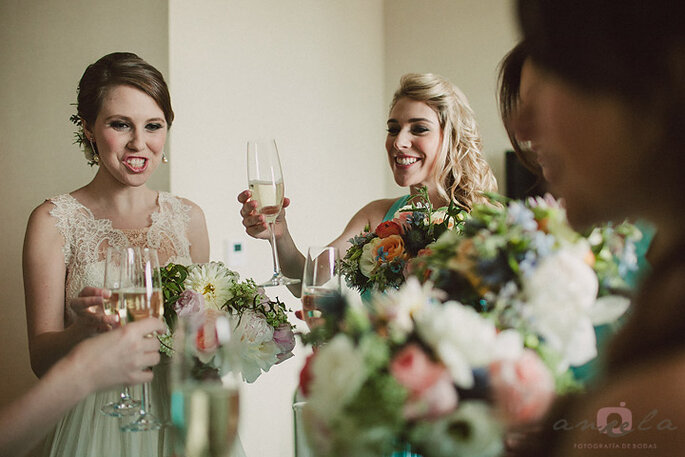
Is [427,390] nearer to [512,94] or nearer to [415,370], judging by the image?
[415,370]

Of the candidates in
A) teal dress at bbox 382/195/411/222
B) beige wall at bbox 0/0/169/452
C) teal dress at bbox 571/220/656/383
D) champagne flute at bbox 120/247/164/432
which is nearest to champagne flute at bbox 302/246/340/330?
champagne flute at bbox 120/247/164/432

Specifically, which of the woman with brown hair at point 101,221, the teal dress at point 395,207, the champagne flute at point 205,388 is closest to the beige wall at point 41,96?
the woman with brown hair at point 101,221

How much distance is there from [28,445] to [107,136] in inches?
47.9

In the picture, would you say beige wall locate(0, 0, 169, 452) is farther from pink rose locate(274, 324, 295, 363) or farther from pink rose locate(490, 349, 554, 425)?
pink rose locate(490, 349, 554, 425)

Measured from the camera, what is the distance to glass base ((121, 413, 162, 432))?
109 cm

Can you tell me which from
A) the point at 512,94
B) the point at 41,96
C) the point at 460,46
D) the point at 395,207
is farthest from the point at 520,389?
the point at 460,46

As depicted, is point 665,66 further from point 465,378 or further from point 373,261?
point 373,261

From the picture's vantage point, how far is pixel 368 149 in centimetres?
441

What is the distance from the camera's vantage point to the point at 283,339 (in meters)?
1.33

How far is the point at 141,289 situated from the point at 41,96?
2.03 metres

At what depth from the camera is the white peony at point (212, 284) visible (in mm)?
1433

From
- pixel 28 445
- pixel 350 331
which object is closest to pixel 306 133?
pixel 28 445

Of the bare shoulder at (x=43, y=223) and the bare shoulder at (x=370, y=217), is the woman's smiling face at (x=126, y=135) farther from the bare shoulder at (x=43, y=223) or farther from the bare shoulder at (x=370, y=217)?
the bare shoulder at (x=370, y=217)

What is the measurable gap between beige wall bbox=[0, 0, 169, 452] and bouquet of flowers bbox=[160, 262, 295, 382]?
1.41 m
